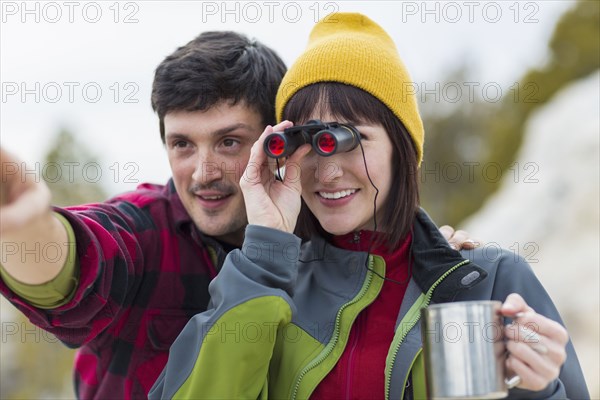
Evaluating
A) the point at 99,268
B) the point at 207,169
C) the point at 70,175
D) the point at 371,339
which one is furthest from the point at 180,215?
the point at 70,175

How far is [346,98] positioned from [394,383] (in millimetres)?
1083

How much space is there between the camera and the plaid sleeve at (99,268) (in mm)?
2809

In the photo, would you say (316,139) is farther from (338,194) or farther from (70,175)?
(70,175)

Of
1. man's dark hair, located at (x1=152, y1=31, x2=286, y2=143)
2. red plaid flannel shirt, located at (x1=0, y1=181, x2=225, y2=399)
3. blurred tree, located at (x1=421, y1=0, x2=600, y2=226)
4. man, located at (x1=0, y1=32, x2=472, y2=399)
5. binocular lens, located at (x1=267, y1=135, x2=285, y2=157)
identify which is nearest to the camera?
binocular lens, located at (x1=267, y1=135, x2=285, y2=157)

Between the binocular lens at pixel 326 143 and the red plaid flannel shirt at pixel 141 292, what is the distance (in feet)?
3.02

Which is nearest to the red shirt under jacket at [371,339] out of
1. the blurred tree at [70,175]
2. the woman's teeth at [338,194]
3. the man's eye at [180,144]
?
the woman's teeth at [338,194]

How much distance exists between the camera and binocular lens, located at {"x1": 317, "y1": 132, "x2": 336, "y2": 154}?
2.80 metres

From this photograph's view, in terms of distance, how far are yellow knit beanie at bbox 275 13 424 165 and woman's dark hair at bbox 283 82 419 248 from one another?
0.09 feet

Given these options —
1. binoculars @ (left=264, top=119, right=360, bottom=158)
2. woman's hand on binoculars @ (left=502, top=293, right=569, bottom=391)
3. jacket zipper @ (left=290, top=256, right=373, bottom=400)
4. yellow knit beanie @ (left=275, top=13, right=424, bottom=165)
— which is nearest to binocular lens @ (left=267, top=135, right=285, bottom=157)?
binoculars @ (left=264, top=119, right=360, bottom=158)

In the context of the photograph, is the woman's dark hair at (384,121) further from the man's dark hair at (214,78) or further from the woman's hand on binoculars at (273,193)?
the man's dark hair at (214,78)

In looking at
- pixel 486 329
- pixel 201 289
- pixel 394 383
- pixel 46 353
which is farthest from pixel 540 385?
pixel 46 353

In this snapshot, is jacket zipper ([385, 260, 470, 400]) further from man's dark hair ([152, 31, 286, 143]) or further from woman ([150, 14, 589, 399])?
man's dark hair ([152, 31, 286, 143])

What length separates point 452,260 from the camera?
9.62 feet

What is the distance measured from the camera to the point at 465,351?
2287 mm
